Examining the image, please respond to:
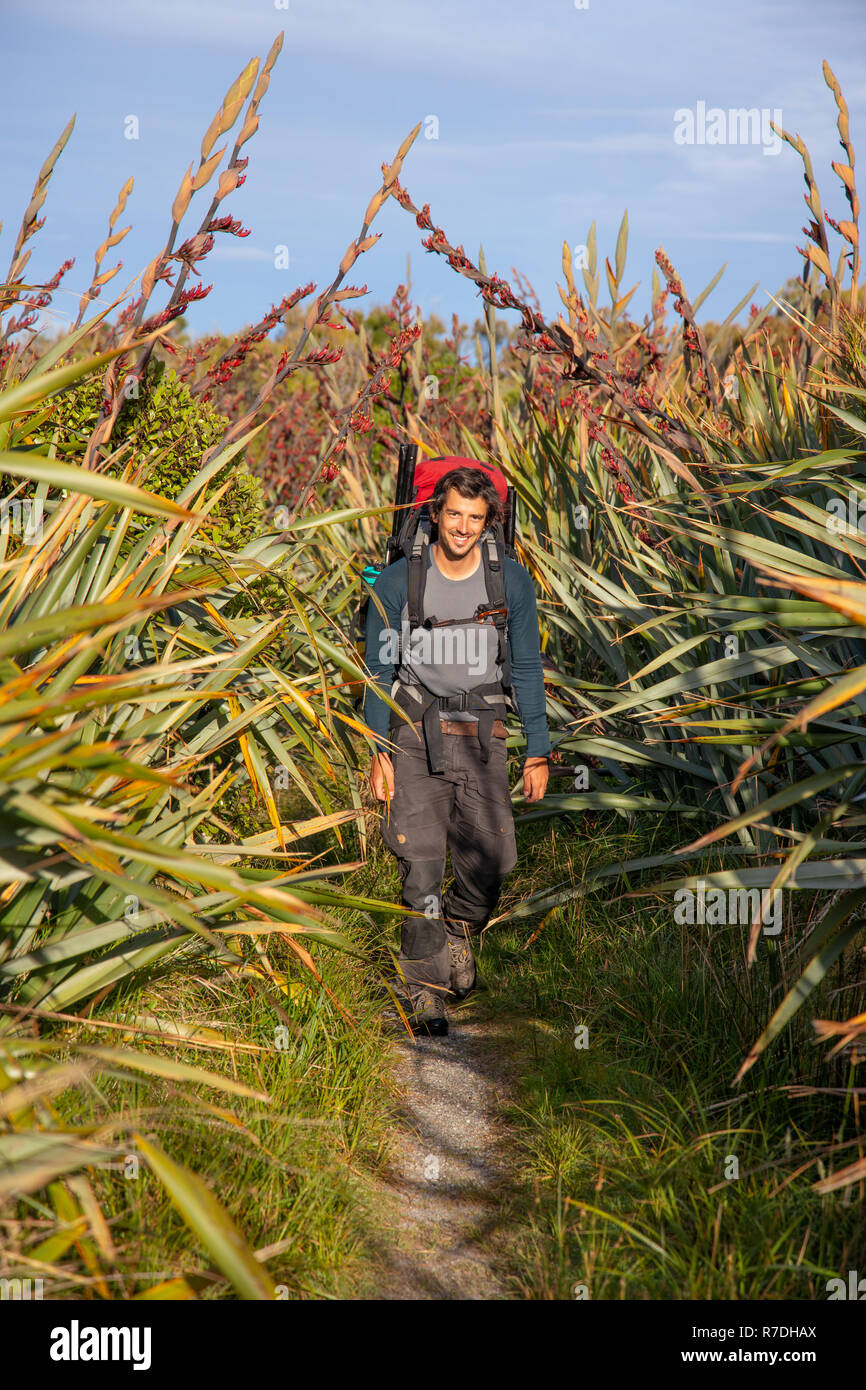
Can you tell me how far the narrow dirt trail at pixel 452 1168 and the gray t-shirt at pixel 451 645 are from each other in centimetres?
113

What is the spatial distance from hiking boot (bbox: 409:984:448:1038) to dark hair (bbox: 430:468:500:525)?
1619 mm

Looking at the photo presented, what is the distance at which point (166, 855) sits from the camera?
5.35ft

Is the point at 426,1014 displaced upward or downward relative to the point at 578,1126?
upward

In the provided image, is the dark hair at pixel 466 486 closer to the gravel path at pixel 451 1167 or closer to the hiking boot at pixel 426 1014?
the hiking boot at pixel 426 1014

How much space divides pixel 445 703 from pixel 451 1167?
1.46 meters

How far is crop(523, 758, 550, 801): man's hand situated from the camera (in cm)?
366

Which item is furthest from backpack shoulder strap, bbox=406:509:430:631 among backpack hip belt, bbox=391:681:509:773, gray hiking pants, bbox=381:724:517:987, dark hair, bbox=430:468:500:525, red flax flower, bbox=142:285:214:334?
red flax flower, bbox=142:285:214:334

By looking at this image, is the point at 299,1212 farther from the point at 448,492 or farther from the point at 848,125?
the point at 848,125

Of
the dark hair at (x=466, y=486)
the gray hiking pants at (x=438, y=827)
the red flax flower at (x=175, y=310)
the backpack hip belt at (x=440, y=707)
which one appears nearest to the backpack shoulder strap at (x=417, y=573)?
the dark hair at (x=466, y=486)

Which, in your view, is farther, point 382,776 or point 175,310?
point 382,776

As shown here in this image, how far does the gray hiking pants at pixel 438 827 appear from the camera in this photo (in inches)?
139

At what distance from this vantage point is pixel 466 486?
3365 mm

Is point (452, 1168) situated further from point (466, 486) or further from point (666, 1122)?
point (466, 486)

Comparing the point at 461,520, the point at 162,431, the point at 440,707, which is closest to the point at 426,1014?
the point at 440,707
